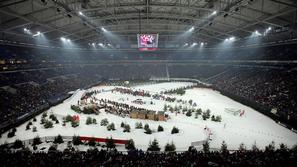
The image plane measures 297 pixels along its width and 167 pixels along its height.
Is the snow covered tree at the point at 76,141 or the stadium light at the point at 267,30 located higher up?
the stadium light at the point at 267,30

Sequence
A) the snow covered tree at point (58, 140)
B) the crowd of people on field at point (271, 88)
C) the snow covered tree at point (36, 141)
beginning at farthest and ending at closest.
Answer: the crowd of people on field at point (271, 88) → the snow covered tree at point (58, 140) → the snow covered tree at point (36, 141)

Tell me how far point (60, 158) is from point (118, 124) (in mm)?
11672

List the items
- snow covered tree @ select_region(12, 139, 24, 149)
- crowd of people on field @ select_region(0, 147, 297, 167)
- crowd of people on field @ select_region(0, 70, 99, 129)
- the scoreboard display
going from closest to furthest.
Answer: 1. crowd of people on field @ select_region(0, 147, 297, 167)
2. snow covered tree @ select_region(12, 139, 24, 149)
3. crowd of people on field @ select_region(0, 70, 99, 129)
4. the scoreboard display

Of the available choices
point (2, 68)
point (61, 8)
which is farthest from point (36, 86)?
point (61, 8)

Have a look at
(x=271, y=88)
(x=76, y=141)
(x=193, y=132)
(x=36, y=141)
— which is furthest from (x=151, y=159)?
(x=271, y=88)

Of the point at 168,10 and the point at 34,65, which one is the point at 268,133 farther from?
the point at 34,65

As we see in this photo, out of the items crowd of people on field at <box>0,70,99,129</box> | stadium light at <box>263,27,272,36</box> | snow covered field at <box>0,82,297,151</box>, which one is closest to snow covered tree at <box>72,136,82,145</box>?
snow covered field at <box>0,82,297,151</box>

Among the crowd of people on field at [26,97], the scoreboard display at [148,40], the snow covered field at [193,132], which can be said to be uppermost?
the scoreboard display at [148,40]

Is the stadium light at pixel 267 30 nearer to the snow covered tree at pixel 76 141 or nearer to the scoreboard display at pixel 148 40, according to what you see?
the scoreboard display at pixel 148 40

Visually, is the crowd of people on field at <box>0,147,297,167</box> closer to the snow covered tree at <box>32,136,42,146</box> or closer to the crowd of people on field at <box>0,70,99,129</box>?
the snow covered tree at <box>32,136,42,146</box>

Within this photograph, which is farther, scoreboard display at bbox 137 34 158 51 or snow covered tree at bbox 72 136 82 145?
scoreboard display at bbox 137 34 158 51

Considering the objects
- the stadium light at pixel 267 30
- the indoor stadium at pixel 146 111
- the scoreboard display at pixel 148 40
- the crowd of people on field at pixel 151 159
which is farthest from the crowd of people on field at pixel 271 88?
the scoreboard display at pixel 148 40

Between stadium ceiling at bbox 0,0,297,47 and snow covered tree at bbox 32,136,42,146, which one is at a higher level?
stadium ceiling at bbox 0,0,297,47

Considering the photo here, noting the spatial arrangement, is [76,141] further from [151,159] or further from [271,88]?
[271,88]
